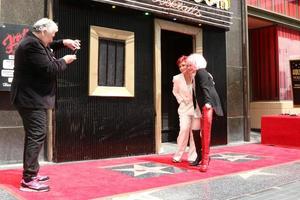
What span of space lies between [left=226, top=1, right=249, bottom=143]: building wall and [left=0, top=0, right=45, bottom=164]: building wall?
5.04 m

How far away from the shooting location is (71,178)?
5000 mm

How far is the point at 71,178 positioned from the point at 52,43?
174cm

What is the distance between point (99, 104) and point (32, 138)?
8.27ft

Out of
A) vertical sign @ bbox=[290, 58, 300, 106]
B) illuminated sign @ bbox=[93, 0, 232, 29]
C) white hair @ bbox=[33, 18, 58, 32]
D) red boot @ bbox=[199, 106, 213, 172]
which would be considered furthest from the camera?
vertical sign @ bbox=[290, 58, 300, 106]

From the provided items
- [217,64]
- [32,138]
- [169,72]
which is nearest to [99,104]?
[32,138]

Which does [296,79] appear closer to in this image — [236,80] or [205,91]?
[236,80]

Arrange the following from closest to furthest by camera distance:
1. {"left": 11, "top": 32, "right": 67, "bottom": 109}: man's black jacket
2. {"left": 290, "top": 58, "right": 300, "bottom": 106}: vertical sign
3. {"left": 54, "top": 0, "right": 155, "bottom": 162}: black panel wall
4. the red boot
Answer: {"left": 11, "top": 32, "right": 67, "bottom": 109}: man's black jacket, the red boot, {"left": 54, "top": 0, "right": 155, "bottom": 162}: black panel wall, {"left": 290, "top": 58, "right": 300, "bottom": 106}: vertical sign

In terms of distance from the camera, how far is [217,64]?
892 cm

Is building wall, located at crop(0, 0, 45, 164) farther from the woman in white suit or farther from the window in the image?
the woman in white suit

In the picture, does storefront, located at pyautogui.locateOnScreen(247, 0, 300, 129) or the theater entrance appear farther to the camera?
Answer: storefront, located at pyautogui.locateOnScreen(247, 0, 300, 129)

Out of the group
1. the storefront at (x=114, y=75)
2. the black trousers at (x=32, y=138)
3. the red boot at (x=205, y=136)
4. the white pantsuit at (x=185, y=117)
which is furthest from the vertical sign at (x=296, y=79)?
the black trousers at (x=32, y=138)

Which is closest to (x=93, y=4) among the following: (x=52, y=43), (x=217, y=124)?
(x=52, y=43)

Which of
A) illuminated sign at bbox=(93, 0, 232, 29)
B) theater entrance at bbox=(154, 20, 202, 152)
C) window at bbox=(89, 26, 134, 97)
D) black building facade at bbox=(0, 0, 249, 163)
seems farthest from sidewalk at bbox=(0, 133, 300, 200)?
theater entrance at bbox=(154, 20, 202, 152)

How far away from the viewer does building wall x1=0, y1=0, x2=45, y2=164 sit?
5.85m
